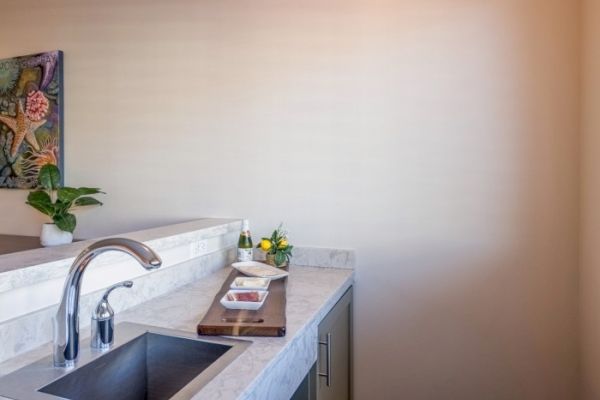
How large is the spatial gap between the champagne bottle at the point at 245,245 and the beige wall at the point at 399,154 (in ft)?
0.55

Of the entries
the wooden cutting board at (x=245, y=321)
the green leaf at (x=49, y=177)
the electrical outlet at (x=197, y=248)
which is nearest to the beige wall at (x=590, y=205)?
the wooden cutting board at (x=245, y=321)

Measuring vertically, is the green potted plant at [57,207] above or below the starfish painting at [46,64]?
below

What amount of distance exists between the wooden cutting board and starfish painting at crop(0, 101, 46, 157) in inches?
78.9

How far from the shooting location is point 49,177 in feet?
7.83

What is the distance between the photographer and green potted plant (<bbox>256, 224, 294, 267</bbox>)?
197 centimetres

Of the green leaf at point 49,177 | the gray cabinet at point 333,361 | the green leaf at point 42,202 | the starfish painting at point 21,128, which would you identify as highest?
the starfish painting at point 21,128

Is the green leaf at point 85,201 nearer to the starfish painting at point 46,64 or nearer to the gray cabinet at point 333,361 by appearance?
the starfish painting at point 46,64

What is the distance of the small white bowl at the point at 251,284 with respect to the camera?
1502mm

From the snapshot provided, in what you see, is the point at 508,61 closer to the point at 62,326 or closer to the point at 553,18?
the point at 553,18

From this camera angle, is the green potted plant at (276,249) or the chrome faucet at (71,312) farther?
the green potted plant at (276,249)

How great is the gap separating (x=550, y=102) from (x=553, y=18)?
365mm

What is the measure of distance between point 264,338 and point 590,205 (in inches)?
54.8

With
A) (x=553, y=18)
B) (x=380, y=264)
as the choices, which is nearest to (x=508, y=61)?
(x=553, y=18)

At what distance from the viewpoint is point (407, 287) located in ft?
6.37
